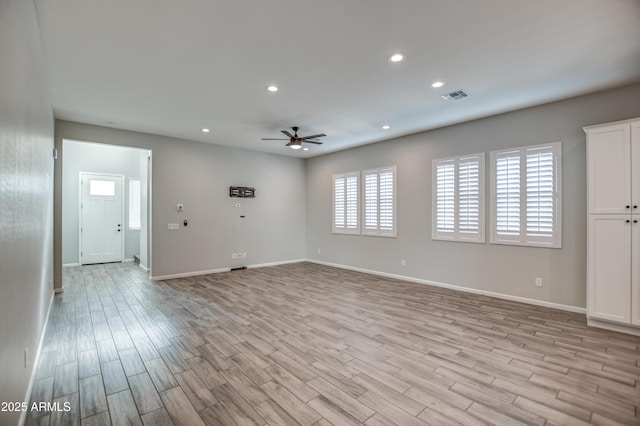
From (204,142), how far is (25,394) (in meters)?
5.69

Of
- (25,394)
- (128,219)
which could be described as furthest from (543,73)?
(128,219)

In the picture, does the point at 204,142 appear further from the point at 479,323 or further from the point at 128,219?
the point at 479,323

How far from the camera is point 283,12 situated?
8.00ft

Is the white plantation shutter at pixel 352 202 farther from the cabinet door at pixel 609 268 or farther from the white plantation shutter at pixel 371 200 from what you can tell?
the cabinet door at pixel 609 268

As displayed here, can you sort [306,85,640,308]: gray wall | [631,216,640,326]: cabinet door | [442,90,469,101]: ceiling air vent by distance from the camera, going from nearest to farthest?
[631,216,640,326]: cabinet door, [442,90,469,101]: ceiling air vent, [306,85,640,308]: gray wall

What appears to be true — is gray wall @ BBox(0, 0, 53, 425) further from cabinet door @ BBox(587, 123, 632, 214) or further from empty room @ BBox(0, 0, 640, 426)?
cabinet door @ BBox(587, 123, 632, 214)

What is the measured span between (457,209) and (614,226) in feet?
7.05

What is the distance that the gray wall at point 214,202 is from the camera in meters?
6.29

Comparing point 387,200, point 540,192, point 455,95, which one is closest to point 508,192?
point 540,192

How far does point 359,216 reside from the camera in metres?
7.30

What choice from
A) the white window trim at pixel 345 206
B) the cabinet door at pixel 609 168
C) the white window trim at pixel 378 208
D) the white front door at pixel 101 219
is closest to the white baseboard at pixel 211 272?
the white window trim at pixel 345 206

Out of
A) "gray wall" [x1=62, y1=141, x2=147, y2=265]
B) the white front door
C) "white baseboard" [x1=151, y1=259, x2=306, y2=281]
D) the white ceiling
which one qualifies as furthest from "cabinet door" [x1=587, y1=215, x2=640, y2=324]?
the white front door

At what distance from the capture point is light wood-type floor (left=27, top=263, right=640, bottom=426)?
216 centimetres

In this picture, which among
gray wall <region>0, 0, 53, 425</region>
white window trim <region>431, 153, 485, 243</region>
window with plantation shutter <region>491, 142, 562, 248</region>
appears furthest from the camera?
white window trim <region>431, 153, 485, 243</region>
